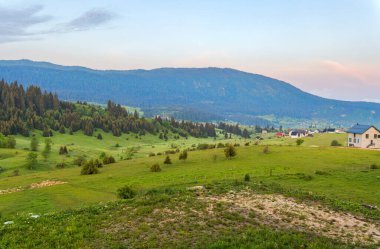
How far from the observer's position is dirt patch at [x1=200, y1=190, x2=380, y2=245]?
23328 millimetres

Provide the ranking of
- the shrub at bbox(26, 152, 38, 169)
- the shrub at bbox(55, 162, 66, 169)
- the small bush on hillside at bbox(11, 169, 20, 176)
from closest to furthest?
the small bush on hillside at bbox(11, 169, 20, 176), the shrub at bbox(26, 152, 38, 169), the shrub at bbox(55, 162, 66, 169)

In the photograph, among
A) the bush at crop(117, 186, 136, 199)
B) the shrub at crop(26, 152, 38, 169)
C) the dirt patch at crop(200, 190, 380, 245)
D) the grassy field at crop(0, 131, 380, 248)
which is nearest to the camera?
the grassy field at crop(0, 131, 380, 248)

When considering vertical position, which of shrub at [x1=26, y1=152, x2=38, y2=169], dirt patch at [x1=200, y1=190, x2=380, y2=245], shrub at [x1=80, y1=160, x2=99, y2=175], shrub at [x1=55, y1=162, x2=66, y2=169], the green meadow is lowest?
shrub at [x1=55, y1=162, x2=66, y2=169]

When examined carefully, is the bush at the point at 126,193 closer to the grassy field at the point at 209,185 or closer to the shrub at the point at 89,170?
the grassy field at the point at 209,185

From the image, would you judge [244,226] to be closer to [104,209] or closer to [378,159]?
[104,209]

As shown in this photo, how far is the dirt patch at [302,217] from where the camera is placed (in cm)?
2333

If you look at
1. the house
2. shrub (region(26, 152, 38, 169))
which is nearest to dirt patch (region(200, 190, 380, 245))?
shrub (region(26, 152, 38, 169))

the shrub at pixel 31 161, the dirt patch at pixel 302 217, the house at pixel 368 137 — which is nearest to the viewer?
the dirt patch at pixel 302 217

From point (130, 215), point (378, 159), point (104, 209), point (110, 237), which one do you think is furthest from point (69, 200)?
point (378, 159)

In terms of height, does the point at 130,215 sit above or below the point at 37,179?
above

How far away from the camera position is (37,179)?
227 feet

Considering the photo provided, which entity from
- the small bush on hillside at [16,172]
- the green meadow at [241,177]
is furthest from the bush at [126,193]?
the small bush on hillside at [16,172]

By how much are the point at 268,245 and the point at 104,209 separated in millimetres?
12874

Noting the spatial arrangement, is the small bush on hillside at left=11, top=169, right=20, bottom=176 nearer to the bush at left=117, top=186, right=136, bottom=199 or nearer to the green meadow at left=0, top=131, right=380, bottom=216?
the green meadow at left=0, top=131, right=380, bottom=216
